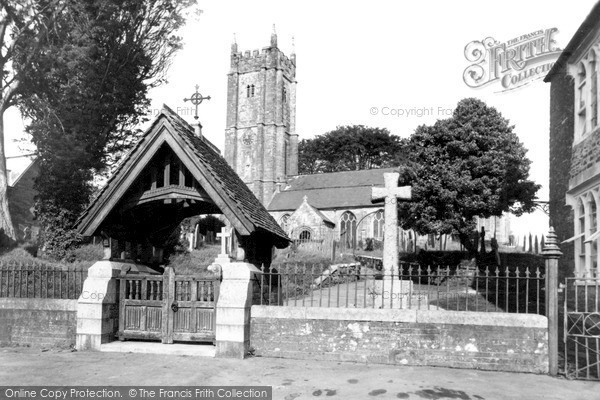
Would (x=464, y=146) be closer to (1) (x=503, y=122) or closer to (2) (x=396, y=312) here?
(1) (x=503, y=122)

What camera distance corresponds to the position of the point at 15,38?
24.2 meters

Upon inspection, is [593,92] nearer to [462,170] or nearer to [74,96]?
[462,170]

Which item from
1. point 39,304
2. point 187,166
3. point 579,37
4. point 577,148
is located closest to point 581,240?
point 577,148

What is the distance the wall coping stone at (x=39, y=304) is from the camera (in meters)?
10.5

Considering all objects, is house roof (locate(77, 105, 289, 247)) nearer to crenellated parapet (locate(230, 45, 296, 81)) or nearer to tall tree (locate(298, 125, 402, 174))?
crenellated parapet (locate(230, 45, 296, 81))

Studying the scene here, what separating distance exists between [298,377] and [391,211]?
6179mm

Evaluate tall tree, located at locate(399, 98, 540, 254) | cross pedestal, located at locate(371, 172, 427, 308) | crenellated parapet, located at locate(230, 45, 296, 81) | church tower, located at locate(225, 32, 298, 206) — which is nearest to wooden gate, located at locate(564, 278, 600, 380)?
cross pedestal, located at locate(371, 172, 427, 308)

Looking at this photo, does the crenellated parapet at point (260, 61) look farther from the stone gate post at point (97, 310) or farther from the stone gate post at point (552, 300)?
the stone gate post at point (552, 300)

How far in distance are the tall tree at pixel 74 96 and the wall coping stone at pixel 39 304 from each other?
15754 mm

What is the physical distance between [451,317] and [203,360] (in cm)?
453

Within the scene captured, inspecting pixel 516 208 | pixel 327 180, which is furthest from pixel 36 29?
pixel 327 180

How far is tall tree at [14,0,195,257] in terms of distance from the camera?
24.9 m

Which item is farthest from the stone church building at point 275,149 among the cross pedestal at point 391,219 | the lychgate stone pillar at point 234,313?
the lychgate stone pillar at point 234,313

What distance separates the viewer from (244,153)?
67.7m
